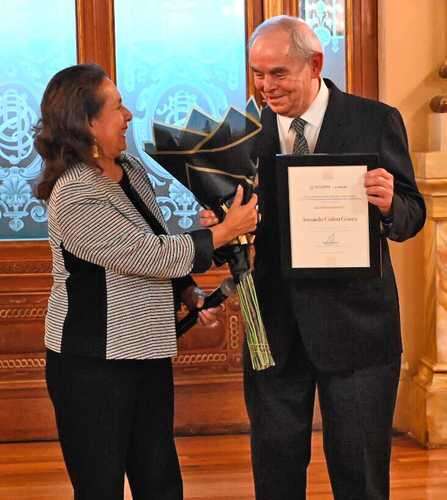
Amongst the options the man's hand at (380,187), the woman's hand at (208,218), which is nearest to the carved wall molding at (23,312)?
the woman's hand at (208,218)

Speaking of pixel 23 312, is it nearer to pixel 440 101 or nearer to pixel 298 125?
pixel 440 101

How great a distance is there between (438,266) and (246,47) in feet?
3.92

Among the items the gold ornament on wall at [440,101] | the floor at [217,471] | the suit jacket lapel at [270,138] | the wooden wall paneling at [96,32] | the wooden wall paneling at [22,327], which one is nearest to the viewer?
the suit jacket lapel at [270,138]

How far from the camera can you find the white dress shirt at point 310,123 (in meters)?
2.64

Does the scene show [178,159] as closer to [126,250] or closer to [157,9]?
[126,250]

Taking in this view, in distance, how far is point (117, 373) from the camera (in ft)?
8.52

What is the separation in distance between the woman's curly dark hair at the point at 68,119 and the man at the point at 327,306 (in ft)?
1.32

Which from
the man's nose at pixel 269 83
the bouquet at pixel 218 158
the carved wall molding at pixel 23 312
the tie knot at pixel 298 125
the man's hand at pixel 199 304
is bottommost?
the carved wall molding at pixel 23 312

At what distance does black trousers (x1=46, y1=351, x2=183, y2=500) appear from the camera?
259 centimetres

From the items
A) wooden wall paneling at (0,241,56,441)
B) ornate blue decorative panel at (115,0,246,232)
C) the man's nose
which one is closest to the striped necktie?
the man's nose

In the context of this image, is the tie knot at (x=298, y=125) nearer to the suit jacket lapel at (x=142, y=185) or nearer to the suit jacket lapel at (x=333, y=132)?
the suit jacket lapel at (x=333, y=132)

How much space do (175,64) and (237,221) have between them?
204 centimetres

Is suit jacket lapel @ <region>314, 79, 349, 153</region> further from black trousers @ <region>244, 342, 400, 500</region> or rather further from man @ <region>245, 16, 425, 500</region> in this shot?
black trousers @ <region>244, 342, 400, 500</region>

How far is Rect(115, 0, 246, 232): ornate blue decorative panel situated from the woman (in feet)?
5.90
